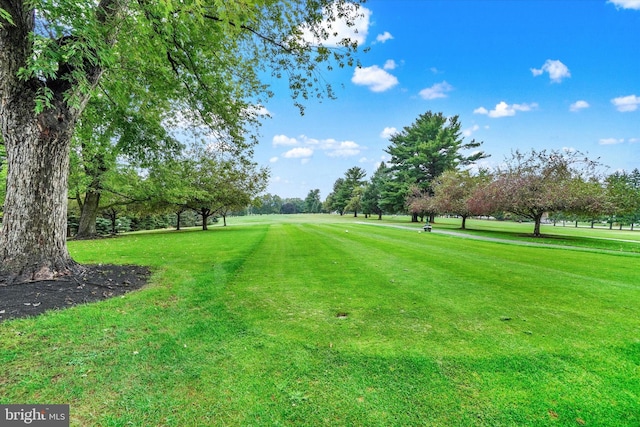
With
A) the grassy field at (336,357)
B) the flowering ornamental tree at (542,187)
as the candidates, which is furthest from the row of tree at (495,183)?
the grassy field at (336,357)

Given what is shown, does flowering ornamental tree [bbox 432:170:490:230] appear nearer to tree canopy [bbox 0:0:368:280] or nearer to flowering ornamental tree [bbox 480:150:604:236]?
flowering ornamental tree [bbox 480:150:604:236]

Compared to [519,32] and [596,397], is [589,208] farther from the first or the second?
[596,397]

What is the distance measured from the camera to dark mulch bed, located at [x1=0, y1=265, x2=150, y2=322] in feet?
11.3

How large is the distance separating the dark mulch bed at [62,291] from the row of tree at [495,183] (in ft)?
64.5

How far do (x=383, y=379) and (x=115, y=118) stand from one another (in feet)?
28.9

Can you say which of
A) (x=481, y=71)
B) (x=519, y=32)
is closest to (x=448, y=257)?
(x=519, y=32)

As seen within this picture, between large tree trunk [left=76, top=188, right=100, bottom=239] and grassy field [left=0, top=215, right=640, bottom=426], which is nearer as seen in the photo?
grassy field [left=0, top=215, right=640, bottom=426]

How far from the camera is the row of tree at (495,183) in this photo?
15234mm

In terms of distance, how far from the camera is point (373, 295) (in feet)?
15.0

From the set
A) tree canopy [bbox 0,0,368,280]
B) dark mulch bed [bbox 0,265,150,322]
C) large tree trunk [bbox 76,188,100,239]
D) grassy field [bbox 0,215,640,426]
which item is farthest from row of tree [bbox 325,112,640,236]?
large tree trunk [bbox 76,188,100,239]

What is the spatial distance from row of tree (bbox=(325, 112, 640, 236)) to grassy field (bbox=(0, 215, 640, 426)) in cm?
1364

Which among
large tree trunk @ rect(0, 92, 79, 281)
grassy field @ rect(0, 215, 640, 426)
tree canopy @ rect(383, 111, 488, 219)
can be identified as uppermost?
tree canopy @ rect(383, 111, 488, 219)

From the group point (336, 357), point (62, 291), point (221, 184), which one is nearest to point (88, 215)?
point (221, 184)

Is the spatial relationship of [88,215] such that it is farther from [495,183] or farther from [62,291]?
[495,183]
